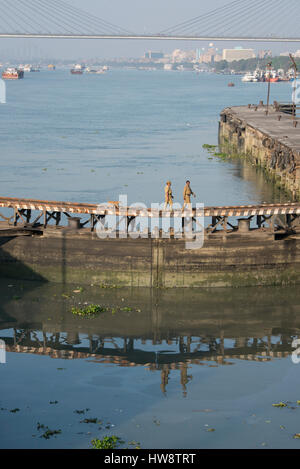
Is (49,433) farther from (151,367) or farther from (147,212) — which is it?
(147,212)

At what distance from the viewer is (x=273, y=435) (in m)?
22.5

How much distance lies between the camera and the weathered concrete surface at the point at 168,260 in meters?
37.0

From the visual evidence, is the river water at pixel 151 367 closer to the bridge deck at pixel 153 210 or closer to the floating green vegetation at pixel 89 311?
the floating green vegetation at pixel 89 311

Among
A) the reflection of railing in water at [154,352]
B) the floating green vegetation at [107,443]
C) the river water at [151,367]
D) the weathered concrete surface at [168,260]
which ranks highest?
the weathered concrete surface at [168,260]

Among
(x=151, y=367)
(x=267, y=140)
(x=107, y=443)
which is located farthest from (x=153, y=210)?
(x=267, y=140)

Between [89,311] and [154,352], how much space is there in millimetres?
5028

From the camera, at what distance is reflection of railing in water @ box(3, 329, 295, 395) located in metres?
29.1

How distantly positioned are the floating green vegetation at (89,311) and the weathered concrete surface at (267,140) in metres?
25.2

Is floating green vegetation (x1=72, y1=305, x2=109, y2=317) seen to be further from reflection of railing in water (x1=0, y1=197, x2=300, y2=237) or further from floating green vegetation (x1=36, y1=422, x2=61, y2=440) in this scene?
floating green vegetation (x1=36, y1=422, x2=61, y2=440)

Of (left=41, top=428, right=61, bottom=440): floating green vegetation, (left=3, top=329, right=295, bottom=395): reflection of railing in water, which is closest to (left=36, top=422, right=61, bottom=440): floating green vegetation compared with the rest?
(left=41, top=428, right=61, bottom=440): floating green vegetation

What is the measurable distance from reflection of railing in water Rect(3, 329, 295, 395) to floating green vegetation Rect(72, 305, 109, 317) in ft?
7.07

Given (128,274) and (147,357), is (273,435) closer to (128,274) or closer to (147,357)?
(147,357)

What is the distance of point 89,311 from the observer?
111 feet

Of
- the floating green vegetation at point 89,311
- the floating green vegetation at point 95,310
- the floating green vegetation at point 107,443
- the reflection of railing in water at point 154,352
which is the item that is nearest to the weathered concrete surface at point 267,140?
the floating green vegetation at point 95,310
